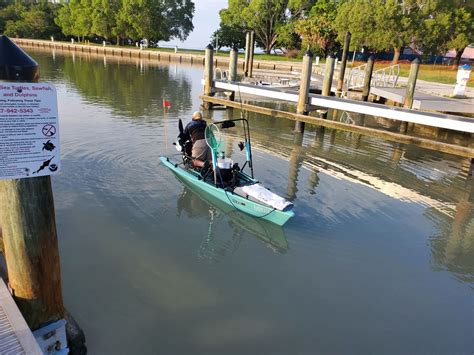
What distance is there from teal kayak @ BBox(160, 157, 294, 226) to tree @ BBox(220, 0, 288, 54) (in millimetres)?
56693

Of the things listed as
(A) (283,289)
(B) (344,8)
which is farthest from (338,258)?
(B) (344,8)

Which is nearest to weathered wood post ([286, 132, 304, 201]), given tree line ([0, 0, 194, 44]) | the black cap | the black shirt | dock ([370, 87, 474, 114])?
the black shirt

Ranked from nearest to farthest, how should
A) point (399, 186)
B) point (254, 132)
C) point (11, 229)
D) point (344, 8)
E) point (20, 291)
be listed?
point (11, 229)
point (20, 291)
point (399, 186)
point (254, 132)
point (344, 8)

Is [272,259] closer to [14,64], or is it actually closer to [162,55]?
[14,64]

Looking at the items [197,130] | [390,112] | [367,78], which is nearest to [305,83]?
[390,112]

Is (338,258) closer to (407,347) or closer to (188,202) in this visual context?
(407,347)

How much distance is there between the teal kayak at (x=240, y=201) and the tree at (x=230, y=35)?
2381 inches

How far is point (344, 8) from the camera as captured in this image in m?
44.9

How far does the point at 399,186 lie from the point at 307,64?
649 centimetres

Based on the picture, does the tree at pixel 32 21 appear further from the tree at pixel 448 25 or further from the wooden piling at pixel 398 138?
the wooden piling at pixel 398 138

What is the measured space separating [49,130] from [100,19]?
7362 centimetres

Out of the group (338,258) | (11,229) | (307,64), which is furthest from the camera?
(307,64)

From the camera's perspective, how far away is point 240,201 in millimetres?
7805

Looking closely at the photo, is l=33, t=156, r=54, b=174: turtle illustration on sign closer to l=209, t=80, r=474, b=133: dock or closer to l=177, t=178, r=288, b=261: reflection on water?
l=177, t=178, r=288, b=261: reflection on water
